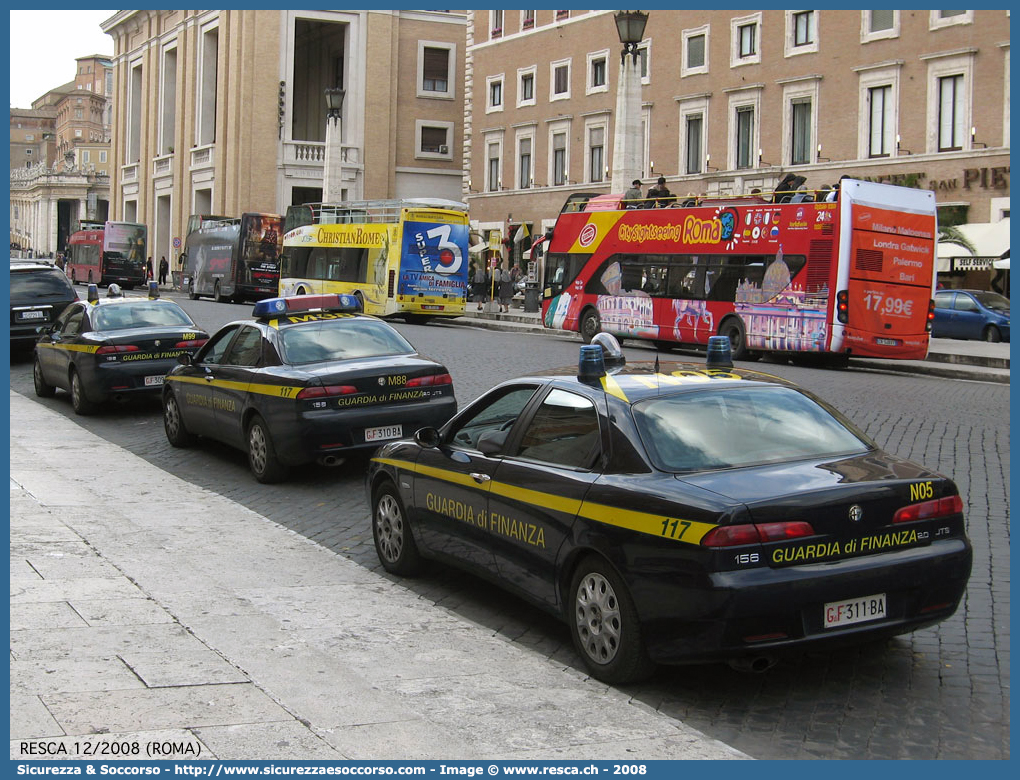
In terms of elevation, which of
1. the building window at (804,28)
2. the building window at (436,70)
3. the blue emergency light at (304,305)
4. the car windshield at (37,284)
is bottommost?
the blue emergency light at (304,305)

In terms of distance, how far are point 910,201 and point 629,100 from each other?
39.8ft

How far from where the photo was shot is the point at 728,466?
19.6 feet

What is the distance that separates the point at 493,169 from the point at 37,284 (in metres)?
36.6

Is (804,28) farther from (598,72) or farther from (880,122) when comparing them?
(598,72)

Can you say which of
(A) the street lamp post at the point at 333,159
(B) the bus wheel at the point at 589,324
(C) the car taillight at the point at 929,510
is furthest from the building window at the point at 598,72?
(C) the car taillight at the point at 929,510

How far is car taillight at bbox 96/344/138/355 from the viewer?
16484 millimetres

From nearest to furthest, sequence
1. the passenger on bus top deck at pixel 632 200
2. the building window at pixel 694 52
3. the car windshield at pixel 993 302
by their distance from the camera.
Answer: the passenger on bus top deck at pixel 632 200 < the car windshield at pixel 993 302 < the building window at pixel 694 52

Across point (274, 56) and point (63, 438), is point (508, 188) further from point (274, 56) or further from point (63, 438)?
point (63, 438)

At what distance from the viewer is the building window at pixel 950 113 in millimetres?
36781

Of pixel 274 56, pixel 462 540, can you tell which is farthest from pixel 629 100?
pixel 274 56

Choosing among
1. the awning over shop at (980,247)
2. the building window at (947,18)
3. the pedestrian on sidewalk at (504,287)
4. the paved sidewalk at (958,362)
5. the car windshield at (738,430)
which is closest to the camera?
the car windshield at (738,430)

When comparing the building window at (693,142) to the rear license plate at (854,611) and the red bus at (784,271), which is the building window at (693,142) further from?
the rear license plate at (854,611)

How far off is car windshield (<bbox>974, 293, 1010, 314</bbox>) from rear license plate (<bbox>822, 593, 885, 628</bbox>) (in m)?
29.1

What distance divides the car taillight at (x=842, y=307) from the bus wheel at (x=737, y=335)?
2.47 m
